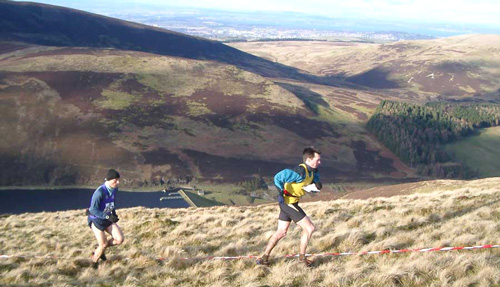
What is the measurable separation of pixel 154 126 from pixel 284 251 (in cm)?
8485

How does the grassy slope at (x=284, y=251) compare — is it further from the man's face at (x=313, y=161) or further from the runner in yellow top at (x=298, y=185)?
the man's face at (x=313, y=161)

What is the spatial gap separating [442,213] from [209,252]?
9930mm

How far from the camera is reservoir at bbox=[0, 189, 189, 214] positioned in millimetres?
64250

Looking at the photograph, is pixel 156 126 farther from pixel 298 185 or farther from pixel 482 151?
pixel 482 151

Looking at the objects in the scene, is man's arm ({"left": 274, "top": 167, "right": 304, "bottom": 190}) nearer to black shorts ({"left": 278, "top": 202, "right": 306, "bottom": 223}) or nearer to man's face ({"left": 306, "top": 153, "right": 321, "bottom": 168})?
man's face ({"left": 306, "top": 153, "right": 321, "bottom": 168})

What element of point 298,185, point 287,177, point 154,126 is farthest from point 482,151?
point 287,177

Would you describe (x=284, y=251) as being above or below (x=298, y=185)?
below

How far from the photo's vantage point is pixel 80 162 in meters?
77.1

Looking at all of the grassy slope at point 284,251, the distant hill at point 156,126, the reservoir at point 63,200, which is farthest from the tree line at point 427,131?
the grassy slope at point 284,251

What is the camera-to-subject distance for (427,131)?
383 feet

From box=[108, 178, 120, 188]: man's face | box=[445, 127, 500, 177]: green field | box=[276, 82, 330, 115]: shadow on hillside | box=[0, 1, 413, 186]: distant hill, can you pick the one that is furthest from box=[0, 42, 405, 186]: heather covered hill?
box=[108, 178, 120, 188]: man's face

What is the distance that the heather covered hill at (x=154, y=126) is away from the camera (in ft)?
258

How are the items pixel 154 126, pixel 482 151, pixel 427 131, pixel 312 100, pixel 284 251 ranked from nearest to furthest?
pixel 284 251, pixel 154 126, pixel 482 151, pixel 427 131, pixel 312 100

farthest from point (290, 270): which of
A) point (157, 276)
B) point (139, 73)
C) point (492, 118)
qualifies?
point (492, 118)
